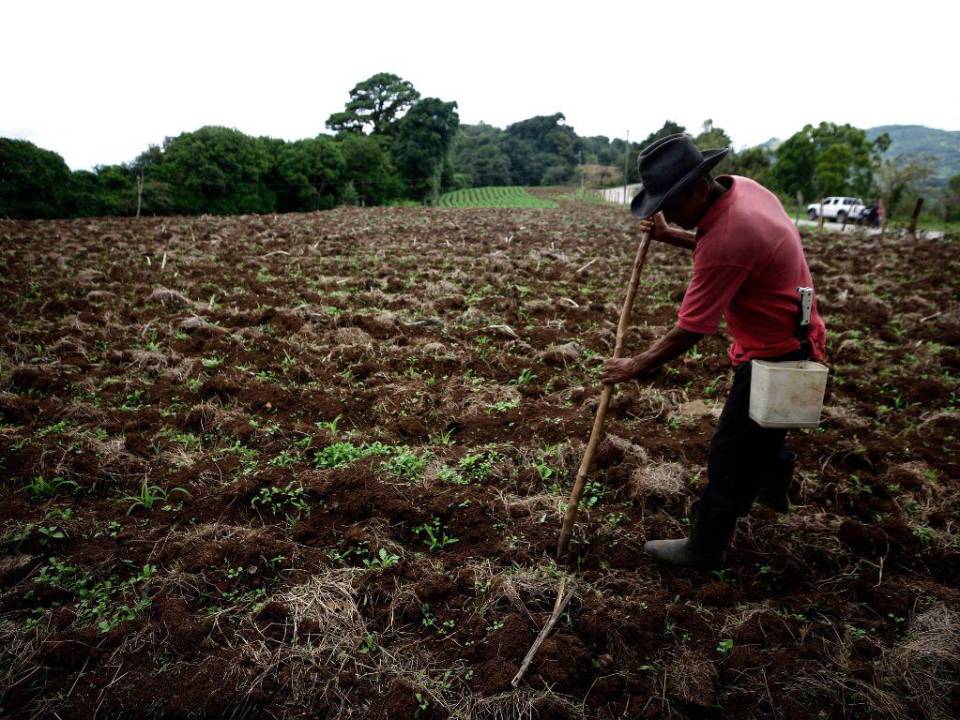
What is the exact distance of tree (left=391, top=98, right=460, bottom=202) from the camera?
147 ft

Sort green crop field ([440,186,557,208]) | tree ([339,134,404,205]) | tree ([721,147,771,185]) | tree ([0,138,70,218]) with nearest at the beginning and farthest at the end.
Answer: tree ([0,138,70,218]) < tree ([721,147,771,185]) < tree ([339,134,404,205]) < green crop field ([440,186,557,208])

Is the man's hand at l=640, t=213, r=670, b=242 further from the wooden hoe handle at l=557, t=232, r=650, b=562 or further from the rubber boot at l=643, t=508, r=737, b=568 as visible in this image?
the rubber boot at l=643, t=508, r=737, b=568

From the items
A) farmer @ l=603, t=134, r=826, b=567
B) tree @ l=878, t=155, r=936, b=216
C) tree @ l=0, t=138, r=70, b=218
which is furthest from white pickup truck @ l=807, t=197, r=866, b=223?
tree @ l=0, t=138, r=70, b=218

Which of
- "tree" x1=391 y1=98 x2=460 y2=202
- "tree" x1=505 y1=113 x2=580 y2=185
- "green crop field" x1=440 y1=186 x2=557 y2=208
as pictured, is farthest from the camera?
"tree" x1=505 y1=113 x2=580 y2=185

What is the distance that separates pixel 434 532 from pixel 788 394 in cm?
179

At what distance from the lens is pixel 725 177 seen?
2.25m

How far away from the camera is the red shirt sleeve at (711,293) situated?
1945mm

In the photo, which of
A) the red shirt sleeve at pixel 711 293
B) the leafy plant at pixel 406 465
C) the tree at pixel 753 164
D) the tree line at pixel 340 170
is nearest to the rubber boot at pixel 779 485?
the red shirt sleeve at pixel 711 293

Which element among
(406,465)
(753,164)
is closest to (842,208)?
(753,164)

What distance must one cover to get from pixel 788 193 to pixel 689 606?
1711 inches

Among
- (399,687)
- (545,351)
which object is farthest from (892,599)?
(545,351)

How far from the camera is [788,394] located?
1.95m

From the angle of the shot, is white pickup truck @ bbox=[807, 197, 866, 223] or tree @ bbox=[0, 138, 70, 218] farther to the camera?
white pickup truck @ bbox=[807, 197, 866, 223]

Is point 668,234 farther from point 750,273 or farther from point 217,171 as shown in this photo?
point 217,171
